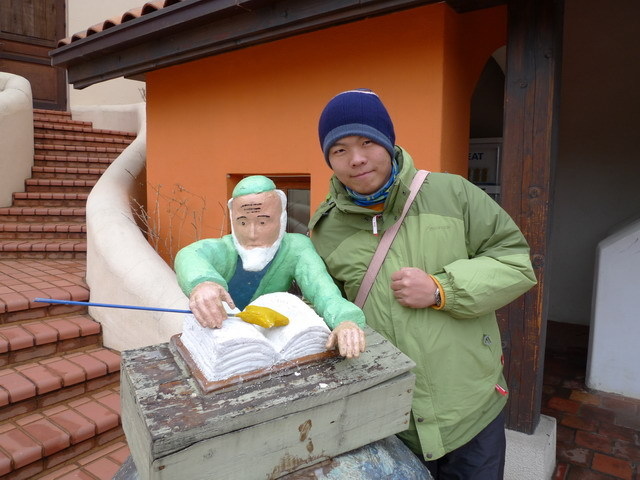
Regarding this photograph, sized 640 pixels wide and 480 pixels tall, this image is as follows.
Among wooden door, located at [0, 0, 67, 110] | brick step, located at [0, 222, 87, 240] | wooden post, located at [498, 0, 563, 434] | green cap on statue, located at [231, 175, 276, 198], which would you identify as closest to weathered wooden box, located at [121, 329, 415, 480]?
green cap on statue, located at [231, 175, 276, 198]

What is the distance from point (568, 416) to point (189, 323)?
3.27m

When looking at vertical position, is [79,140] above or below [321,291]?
above

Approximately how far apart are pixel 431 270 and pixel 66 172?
20.6ft

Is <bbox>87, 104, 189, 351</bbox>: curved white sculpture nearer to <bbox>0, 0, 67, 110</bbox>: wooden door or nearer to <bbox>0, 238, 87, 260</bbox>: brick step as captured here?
<bbox>0, 238, 87, 260</bbox>: brick step

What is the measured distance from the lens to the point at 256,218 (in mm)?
1336

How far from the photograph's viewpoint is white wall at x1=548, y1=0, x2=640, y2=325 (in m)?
4.52

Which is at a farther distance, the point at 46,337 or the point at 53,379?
the point at 46,337

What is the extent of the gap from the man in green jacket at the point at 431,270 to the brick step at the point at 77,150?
6.39 m

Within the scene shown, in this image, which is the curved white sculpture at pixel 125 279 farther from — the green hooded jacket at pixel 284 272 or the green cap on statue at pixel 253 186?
the green cap on statue at pixel 253 186

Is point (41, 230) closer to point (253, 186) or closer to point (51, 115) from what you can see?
point (51, 115)

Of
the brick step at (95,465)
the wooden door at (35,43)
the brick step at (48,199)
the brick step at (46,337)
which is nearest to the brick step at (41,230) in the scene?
the brick step at (48,199)

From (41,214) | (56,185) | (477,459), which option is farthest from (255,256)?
(56,185)

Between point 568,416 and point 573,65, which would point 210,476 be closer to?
point 568,416

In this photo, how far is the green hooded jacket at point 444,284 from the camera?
4.58 feet
